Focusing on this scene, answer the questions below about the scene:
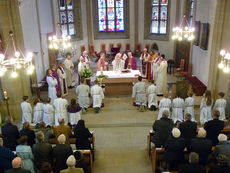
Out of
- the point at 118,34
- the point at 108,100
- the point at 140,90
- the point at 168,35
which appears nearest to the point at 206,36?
the point at 140,90

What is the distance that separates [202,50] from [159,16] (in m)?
7.04

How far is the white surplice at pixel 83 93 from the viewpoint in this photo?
10.8 meters

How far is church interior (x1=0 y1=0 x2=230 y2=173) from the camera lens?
22.9 ft

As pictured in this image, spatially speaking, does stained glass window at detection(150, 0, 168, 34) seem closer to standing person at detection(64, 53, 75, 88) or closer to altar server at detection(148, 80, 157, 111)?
standing person at detection(64, 53, 75, 88)

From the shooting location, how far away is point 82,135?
6926 mm

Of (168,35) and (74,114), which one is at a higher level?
(168,35)

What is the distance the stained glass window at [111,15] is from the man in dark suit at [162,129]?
1499 centimetres

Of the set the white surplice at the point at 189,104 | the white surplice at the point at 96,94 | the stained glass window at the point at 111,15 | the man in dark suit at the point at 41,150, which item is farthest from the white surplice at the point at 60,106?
the stained glass window at the point at 111,15

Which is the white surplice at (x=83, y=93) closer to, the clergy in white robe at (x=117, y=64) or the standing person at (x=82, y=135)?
the clergy in white robe at (x=117, y=64)

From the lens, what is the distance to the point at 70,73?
14055 millimetres

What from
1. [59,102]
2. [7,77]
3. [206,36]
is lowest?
[59,102]

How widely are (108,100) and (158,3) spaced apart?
9964 mm

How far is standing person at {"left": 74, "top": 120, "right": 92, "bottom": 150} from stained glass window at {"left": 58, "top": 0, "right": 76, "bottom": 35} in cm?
1292

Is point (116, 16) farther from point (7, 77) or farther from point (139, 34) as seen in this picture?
point (7, 77)
